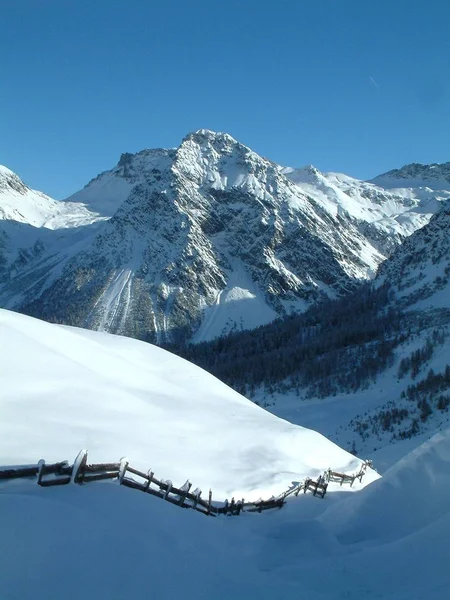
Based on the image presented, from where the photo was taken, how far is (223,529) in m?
10.4

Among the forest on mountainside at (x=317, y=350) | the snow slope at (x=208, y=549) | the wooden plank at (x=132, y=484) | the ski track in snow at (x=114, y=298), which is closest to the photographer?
the snow slope at (x=208, y=549)

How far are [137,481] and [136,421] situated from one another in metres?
5.87

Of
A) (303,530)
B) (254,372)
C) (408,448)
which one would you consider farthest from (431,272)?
(303,530)

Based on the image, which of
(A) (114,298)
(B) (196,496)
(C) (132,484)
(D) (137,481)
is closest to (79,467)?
(C) (132,484)

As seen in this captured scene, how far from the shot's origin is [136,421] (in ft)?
53.8

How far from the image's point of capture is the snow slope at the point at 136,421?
1277 centimetres

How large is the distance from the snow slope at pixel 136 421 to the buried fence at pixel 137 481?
0.55 metres

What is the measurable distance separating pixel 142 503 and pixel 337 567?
11.6 ft

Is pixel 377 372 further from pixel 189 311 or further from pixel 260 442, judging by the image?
pixel 189 311

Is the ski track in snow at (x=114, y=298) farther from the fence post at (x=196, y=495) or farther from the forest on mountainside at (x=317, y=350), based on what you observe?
the fence post at (x=196, y=495)

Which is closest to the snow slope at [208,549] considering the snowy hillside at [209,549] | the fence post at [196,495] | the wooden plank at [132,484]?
the snowy hillside at [209,549]

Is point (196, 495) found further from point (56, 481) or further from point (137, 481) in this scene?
point (56, 481)

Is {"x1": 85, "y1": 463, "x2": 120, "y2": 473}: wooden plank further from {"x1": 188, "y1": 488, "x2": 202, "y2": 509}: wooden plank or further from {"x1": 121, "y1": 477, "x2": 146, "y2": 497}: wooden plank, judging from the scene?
{"x1": 188, "y1": 488, "x2": 202, "y2": 509}: wooden plank

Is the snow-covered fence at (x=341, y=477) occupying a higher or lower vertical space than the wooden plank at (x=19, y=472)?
higher
